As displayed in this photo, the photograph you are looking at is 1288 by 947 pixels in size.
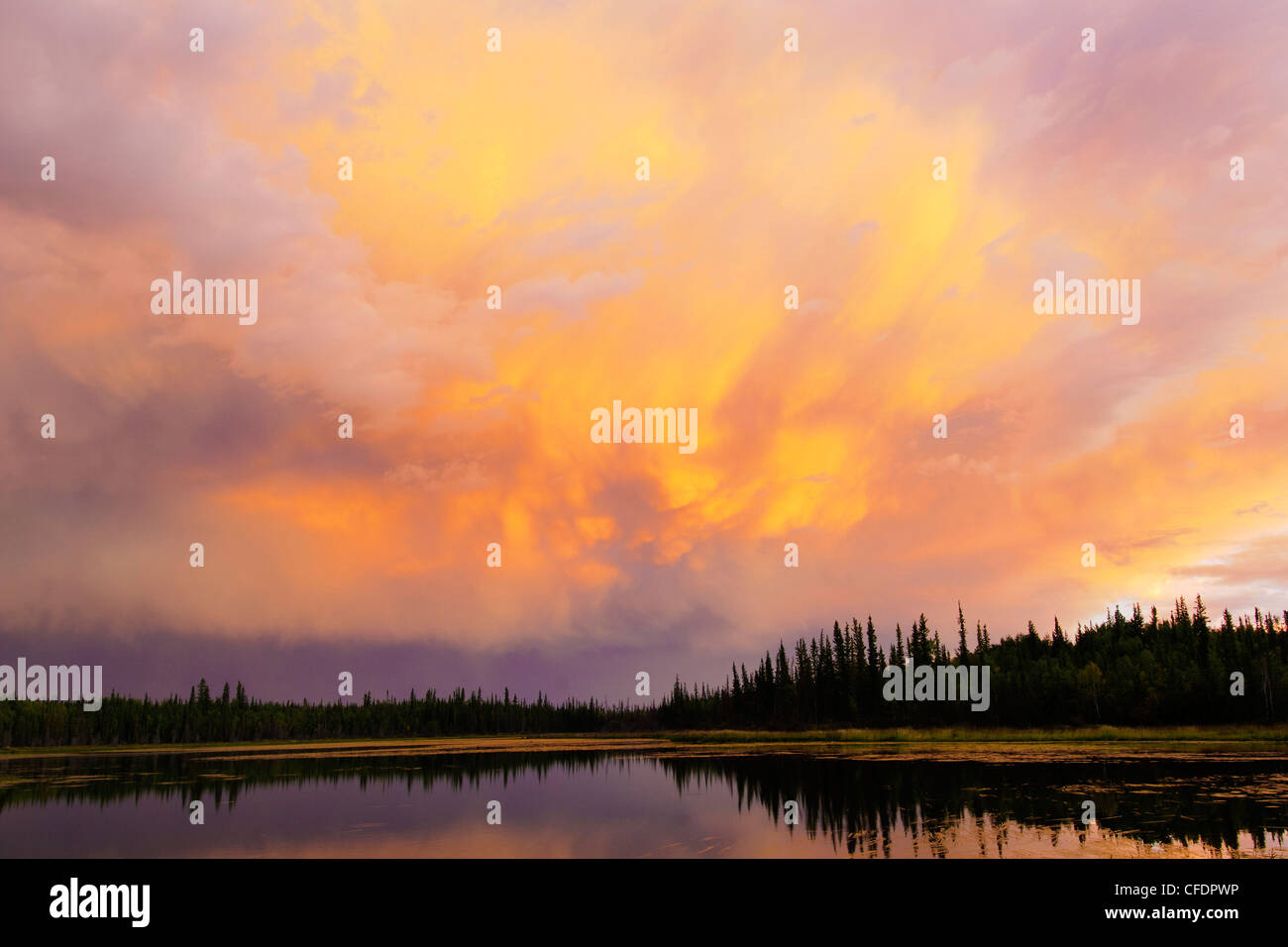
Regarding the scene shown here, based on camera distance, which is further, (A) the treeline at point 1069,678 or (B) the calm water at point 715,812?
(A) the treeline at point 1069,678

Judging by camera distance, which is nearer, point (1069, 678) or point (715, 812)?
point (715, 812)

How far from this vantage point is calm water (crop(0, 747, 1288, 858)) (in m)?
29.8

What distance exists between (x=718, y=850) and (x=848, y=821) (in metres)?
7.85

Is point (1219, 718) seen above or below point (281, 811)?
below

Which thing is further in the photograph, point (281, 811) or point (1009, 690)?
point (1009, 690)

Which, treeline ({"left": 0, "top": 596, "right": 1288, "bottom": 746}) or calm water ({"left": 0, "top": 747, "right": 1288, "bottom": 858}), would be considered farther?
treeline ({"left": 0, "top": 596, "right": 1288, "bottom": 746})

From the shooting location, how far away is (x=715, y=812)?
135 ft

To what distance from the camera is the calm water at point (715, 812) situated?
29.8 m
